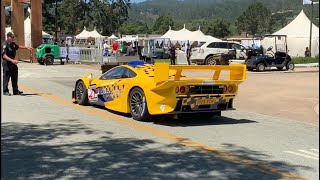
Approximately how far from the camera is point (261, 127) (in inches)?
372

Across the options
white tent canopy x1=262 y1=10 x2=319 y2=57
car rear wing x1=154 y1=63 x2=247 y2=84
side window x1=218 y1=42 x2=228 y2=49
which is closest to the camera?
car rear wing x1=154 y1=63 x2=247 y2=84

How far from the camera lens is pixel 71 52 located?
33875 mm

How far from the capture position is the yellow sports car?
930cm

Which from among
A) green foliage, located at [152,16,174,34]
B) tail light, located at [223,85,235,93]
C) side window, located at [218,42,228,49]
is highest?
green foliage, located at [152,16,174,34]

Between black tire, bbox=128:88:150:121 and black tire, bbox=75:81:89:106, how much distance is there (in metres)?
2.19

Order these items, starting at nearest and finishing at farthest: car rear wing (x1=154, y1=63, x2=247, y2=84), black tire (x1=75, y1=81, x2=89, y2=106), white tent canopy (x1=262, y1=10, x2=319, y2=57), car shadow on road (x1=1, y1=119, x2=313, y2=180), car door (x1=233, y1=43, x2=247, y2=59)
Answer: car shadow on road (x1=1, y1=119, x2=313, y2=180) < car rear wing (x1=154, y1=63, x2=247, y2=84) < black tire (x1=75, y1=81, x2=89, y2=106) < car door (x1=233, y1=43, x2=247, y2=59) < white tent canopy (x1=262, y1=10, x2=319, y2=57)

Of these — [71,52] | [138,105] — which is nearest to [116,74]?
[138,105]

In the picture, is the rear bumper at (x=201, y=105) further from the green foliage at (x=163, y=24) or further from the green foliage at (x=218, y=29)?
the green foliage at (x=163, y=24)

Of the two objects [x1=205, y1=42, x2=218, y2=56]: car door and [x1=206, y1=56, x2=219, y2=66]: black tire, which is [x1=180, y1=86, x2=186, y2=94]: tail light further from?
[x1=205, y1=42, x2=218, y2=56]: car door

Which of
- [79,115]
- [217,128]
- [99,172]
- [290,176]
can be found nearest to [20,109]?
[79,115]

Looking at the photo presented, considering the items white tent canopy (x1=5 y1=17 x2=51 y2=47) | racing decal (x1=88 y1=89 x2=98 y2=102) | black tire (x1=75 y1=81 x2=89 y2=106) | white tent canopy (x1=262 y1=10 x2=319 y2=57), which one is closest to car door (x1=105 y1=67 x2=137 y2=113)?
racing decal (x1=88 y1=89 x2=98 y2=102)

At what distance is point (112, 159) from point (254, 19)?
553ft

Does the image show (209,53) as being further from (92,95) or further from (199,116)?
(199,116)

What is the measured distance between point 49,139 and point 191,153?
2.31m
